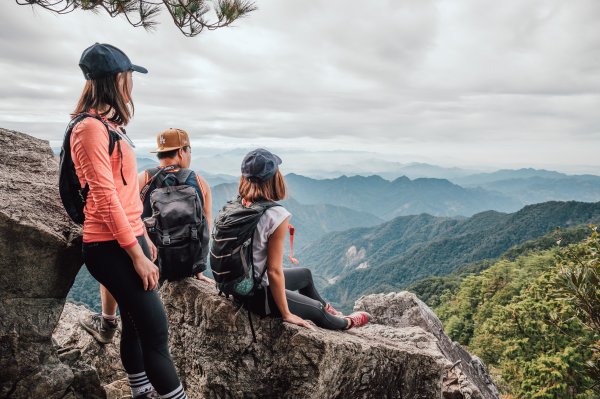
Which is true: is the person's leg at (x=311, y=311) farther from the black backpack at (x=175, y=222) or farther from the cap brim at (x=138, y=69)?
the cap brim at (x=138, y=69)

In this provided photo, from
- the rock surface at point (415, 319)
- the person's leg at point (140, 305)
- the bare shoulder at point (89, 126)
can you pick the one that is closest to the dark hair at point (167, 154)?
the bare shoulder at point (89, 126)

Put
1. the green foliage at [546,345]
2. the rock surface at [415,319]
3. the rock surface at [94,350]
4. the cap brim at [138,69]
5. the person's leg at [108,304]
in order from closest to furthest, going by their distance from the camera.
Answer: the cap brim at [138,69]
the person's leg at [108,304]
the rock surface at [94,350]
the rock surface at [415,319]
the green foliage at [546,345]

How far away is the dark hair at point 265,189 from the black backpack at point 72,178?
157cm

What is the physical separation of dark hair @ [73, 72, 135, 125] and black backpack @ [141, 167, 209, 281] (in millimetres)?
1419

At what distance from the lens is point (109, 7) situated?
21.6ft

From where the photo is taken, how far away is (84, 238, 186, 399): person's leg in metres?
3.42

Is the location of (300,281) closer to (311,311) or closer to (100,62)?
(311,311)

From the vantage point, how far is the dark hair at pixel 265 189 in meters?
4.62

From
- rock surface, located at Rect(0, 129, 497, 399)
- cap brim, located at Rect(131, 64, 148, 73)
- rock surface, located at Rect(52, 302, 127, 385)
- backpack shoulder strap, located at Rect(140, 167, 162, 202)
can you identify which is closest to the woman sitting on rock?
rock surface, located at Rect(0, 129, 497, 399)

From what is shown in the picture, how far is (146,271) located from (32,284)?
5.74ft

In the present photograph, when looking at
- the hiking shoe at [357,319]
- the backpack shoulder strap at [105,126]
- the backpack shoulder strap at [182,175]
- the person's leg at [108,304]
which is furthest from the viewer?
the hiking shoe at [357,319]

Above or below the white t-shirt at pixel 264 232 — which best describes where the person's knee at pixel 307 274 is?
below

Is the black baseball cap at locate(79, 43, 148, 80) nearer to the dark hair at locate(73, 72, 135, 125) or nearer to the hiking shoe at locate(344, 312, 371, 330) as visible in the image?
the dark hair at locate(73, 72, 135, 125)

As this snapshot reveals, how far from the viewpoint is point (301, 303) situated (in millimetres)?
5160
